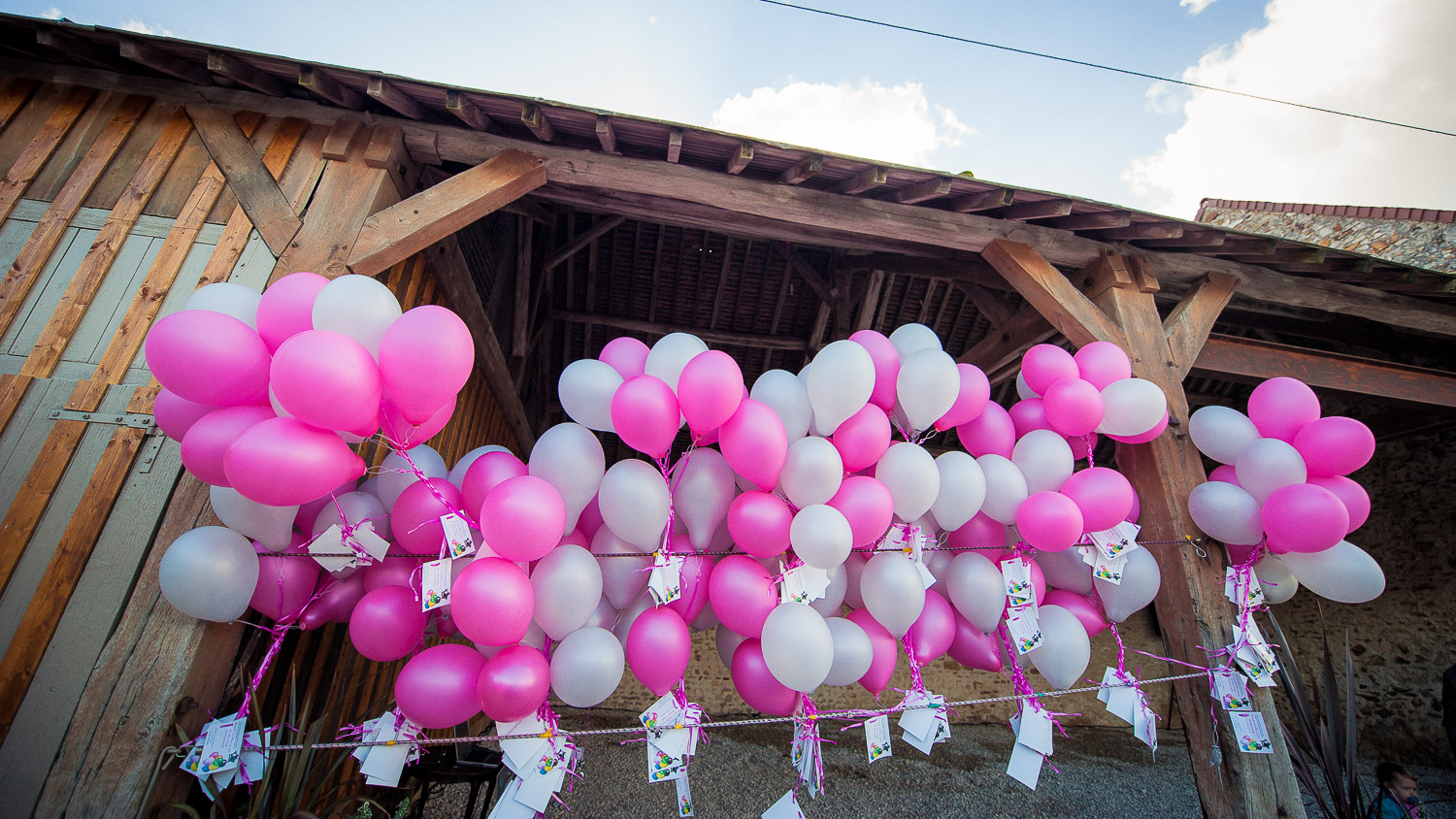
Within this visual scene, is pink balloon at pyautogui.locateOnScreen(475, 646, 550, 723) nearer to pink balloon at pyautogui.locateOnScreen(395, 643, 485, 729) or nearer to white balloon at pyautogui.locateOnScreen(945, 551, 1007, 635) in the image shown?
pink balloon at pyautogui.locateOnScreen(395, 643, 485, 729)

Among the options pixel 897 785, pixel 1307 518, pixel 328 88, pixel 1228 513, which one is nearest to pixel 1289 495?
pixel 1307 518

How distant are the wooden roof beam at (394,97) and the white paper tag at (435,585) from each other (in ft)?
5.97

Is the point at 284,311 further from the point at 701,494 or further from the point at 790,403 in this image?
the point at 790,403

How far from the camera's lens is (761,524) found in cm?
181

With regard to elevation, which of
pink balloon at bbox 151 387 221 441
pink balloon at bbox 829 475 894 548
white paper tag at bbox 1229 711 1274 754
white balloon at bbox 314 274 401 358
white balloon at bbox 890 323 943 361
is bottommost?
white paper tag at bbox 1229 711 1274 754

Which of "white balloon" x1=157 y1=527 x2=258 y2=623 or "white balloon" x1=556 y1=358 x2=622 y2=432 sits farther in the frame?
"white balloon" x1=556 y1=358 x2=622 y2=432

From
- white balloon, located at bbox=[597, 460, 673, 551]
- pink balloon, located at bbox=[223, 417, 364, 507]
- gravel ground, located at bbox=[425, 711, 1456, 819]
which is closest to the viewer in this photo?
pink balloon, located at bbox=[223, 417, 364, 507]

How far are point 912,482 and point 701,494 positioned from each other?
732 mm

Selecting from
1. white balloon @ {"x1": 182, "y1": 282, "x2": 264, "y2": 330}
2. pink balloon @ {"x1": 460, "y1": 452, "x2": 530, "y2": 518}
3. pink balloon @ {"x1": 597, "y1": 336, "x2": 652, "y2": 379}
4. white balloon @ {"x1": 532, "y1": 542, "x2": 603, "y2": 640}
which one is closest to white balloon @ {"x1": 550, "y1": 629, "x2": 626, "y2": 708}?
white balloon @ {"x1": 532, "y1": 542, "x2": 603, "y2": 640}

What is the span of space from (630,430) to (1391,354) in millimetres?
5559

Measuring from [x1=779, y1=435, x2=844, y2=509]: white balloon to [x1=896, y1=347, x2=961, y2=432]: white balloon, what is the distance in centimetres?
45

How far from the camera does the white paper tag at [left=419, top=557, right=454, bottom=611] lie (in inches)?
65.3

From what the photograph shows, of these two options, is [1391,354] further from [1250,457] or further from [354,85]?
[354,85]

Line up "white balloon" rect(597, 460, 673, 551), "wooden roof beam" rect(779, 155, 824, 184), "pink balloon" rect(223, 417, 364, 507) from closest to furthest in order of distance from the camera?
1. "pink balloon" rect(223, 417, 364, 507)
2. "white balloon" rect(597, 460, 673, 551)
3. "wooden roof beam" rect(779, 155, 824, 184)
